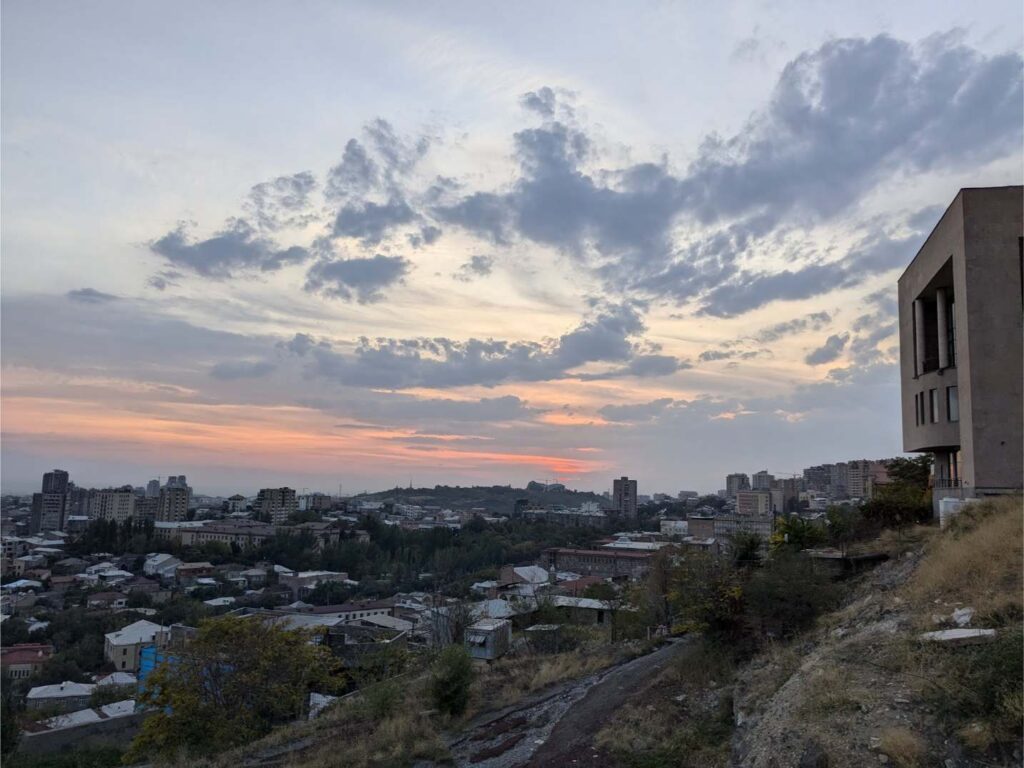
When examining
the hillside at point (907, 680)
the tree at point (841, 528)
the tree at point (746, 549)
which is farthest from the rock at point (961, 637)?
the tree at point (841, 528)

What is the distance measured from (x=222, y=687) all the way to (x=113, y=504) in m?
A: 146

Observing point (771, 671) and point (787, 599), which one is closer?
point (771, 671)

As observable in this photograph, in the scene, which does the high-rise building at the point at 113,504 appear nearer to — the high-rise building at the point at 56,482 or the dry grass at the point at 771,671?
the high-rise building at the point at 56,482

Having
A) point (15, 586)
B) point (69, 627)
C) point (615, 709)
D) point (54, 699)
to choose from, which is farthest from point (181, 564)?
point (615, 709)

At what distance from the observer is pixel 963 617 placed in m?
8.40

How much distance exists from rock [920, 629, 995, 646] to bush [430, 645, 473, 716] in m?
9.79

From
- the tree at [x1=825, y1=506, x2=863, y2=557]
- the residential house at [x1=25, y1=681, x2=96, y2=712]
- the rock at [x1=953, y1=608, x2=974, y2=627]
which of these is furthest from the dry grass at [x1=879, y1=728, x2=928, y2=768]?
the residential house at [x1=25, y1=681, x2=96, y2=712]

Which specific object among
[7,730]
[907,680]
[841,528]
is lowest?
[7,730]

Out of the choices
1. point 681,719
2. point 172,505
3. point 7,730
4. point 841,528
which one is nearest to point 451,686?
point 681,719

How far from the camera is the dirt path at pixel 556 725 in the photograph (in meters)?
11.0

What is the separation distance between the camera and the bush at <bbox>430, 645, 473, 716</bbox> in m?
15.0

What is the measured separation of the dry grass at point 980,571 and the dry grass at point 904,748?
261cm

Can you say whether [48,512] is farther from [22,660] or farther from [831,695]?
[831,695]

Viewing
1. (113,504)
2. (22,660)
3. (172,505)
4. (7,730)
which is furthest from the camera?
(113,504)
